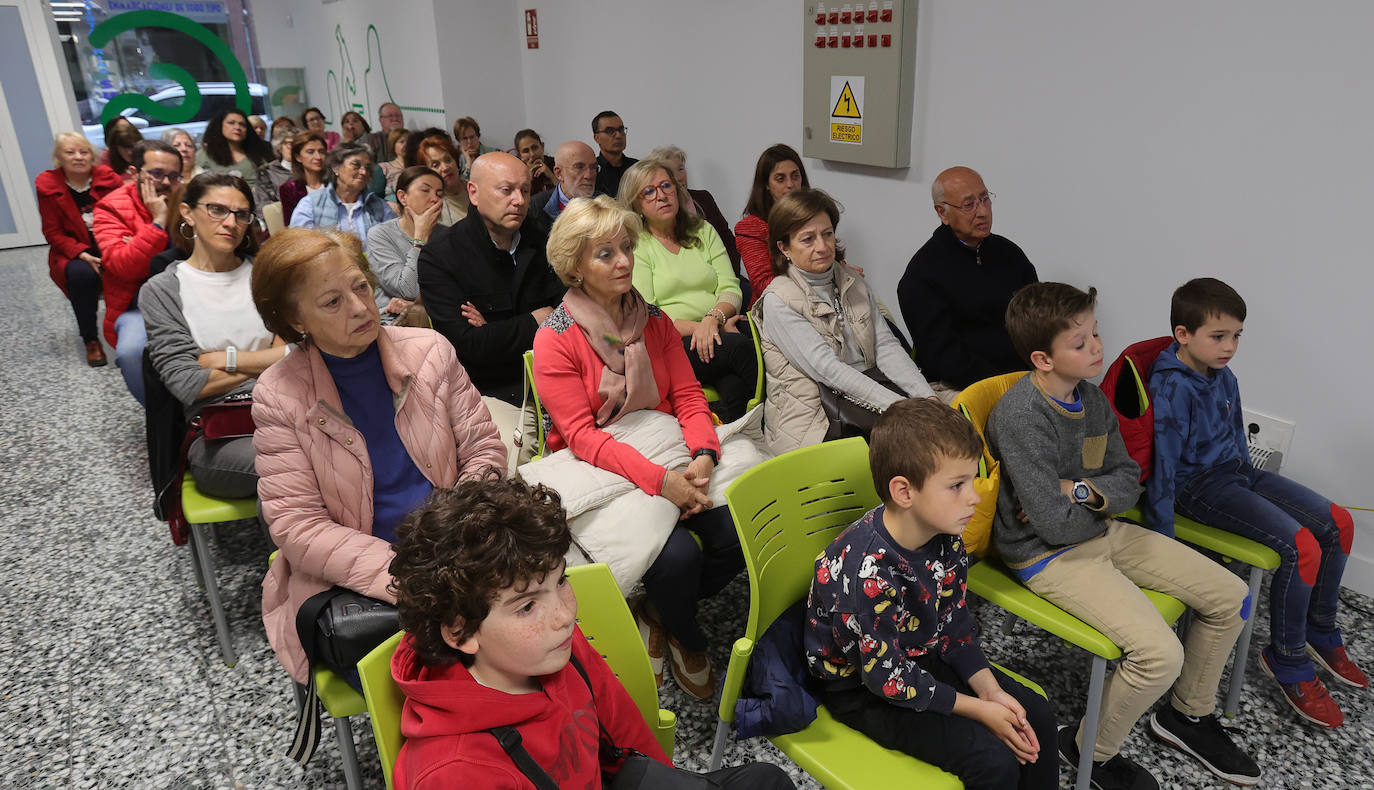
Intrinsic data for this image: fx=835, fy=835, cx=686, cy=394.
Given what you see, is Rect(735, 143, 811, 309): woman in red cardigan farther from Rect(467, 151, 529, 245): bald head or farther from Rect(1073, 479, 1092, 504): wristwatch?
Rect(1073, 479, 1092, 504): wristwatch

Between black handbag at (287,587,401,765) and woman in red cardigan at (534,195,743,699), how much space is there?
706 mm

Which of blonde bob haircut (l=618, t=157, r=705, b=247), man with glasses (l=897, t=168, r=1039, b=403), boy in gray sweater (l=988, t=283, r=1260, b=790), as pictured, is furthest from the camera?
blonde bob haircut (l=618, t=157, r=705, b=247)

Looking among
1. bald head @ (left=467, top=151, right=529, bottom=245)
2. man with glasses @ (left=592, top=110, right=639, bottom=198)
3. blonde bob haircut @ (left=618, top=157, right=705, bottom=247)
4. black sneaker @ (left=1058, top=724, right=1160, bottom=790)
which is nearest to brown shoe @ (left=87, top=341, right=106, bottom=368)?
man with glasses @ (left=592, top=110, right=639, bottom=198)

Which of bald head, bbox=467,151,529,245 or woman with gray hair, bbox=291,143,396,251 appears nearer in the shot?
bald head, bbox=467,151,529,245

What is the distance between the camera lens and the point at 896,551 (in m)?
1.58

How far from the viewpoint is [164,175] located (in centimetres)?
427

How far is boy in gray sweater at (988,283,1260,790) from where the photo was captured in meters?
1.92

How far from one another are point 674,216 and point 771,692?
235 centimetres

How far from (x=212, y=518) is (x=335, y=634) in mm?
952

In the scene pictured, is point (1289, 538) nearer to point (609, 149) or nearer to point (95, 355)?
point (609, 149)

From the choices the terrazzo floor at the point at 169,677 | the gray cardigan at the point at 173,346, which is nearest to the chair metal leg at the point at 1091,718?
the terrazzo floor at the point at 169,677

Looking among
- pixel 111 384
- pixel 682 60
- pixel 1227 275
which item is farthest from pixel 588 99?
pixel 1227 275

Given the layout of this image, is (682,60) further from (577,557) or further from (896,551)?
(896,551)

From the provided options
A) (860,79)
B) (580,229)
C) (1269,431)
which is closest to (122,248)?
(580,229)
